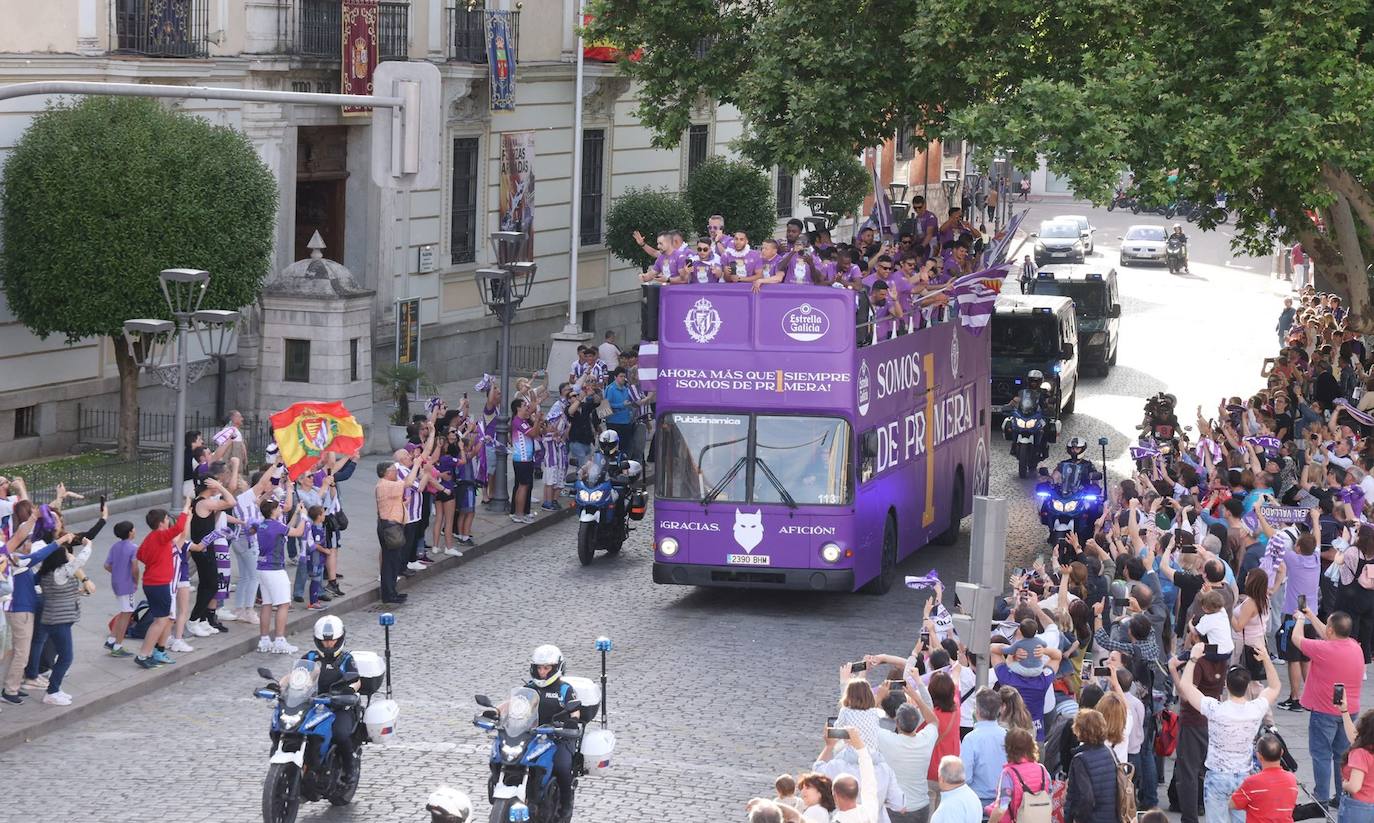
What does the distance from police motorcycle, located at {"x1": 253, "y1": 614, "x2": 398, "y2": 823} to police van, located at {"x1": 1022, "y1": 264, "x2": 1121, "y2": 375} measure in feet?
96.5

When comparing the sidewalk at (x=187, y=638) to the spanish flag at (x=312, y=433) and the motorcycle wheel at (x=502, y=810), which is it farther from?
the motorcycle wheel at (x=502, y=810)

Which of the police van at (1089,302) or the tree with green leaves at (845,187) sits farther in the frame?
the tree with green leaves at (845,187)

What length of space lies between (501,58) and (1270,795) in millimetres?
26280

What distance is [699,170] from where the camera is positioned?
43938 millimetres

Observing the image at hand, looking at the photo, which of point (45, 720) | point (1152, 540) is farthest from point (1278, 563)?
point (45, 720)

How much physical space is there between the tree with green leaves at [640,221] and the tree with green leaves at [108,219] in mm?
14538

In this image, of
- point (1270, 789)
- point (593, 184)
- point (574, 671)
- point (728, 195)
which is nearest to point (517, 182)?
point (593, 184)

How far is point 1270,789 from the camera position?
1253cm

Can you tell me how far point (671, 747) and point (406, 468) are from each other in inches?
237

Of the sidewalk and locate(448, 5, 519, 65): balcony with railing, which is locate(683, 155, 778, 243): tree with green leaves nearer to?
locate(448, 5, 519, 65): balcony with railing

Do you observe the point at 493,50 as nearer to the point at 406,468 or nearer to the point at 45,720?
the point at 406,468

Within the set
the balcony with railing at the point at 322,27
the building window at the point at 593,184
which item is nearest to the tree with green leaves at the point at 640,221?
the building window at the point at 593,184

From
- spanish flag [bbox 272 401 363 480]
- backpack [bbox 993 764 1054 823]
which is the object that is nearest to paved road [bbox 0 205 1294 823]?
spanish flag [bbox 272 401 363 480]

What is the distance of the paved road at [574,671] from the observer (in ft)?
49.9
